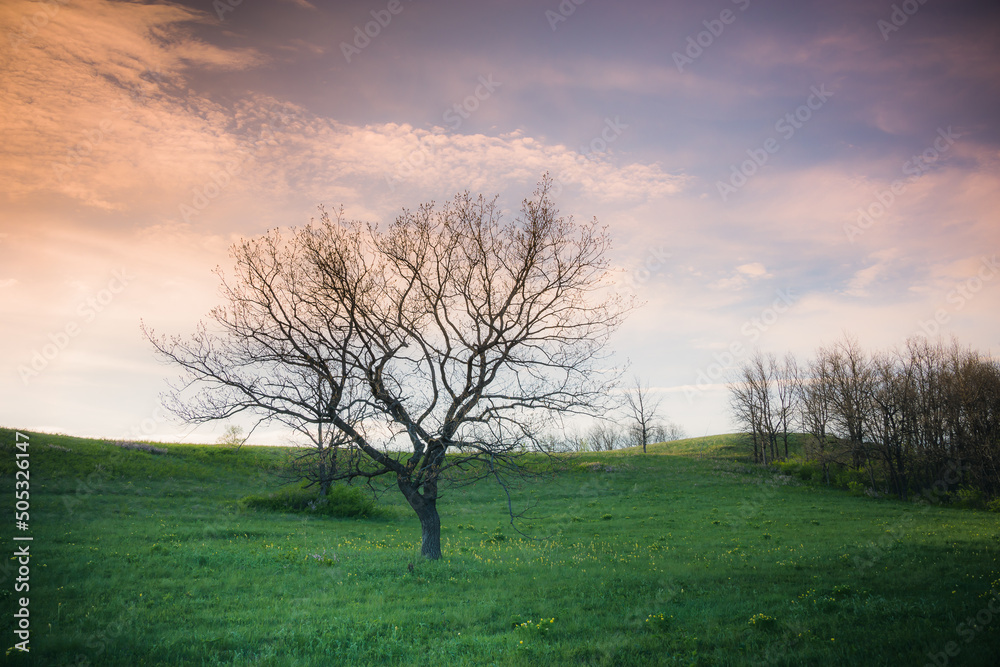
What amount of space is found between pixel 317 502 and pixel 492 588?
70.7 feet

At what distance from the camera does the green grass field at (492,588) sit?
26.5ft

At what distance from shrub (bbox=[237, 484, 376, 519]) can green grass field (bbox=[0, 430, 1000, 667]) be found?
1.44m

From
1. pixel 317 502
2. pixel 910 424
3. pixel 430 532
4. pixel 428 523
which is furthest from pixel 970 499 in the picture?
pixel 317 502

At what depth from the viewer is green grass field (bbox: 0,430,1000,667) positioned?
8.08m

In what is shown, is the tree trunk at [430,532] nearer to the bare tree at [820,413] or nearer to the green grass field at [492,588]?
the green grass field at [492,588]

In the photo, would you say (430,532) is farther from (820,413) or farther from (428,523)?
(820,413)

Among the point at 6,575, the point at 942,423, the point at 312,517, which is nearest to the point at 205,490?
the point at 312,517

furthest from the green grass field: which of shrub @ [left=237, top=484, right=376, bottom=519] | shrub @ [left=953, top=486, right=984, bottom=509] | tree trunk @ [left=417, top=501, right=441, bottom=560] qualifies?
shrub @ [left=953, top=486, right=984, bottom=509]

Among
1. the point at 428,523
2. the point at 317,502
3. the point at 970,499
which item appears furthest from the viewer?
the point at 970,499

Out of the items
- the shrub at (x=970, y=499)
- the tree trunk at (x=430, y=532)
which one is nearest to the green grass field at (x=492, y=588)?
the tree trunk at (x=430, y=532)

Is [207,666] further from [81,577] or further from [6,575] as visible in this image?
[6,575]

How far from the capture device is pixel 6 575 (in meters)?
12.0

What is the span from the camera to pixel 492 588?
502 inches

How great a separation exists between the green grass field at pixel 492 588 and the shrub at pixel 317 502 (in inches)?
56.9
